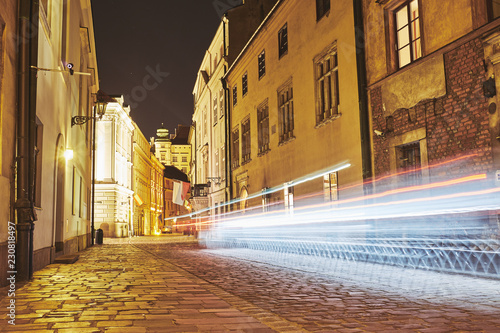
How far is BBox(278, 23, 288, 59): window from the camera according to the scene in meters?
21.1

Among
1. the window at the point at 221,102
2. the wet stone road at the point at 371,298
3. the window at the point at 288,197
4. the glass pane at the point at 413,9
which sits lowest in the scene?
the wet stone road at the point at 371,298

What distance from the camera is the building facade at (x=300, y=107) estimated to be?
15.1 meters

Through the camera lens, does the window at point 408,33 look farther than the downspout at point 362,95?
No

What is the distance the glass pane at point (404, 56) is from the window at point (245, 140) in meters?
14.1

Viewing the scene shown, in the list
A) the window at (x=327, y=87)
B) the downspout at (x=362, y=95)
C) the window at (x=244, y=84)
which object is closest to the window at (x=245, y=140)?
the window at (x=244, y=84)

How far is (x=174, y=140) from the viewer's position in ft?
438

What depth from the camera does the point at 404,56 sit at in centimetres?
1262

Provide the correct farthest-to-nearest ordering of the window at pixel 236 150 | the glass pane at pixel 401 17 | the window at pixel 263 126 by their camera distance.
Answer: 1. the window at pixel 236 150
2. the window at pixel 263 126
3. the glass pane at pixel 401 17

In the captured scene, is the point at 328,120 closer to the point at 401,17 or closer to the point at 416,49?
the point at 401,17

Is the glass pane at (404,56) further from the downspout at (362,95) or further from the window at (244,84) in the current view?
the window at (244,84)

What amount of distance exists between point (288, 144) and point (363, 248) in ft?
25.3

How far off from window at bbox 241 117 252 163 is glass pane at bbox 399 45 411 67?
554 inches

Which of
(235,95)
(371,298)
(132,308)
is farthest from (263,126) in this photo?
(132,308)

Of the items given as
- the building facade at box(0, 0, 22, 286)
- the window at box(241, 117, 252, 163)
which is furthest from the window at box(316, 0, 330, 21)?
the building facade at box(0, 0, 22, 286)
